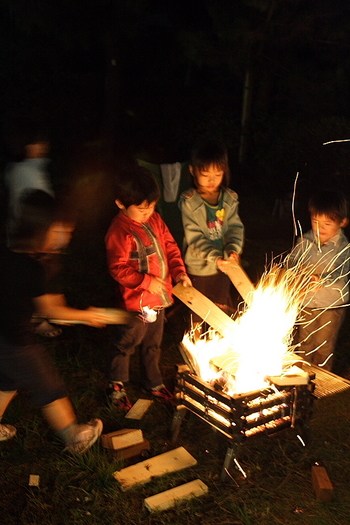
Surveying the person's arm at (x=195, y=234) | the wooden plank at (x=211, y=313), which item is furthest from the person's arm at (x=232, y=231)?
the wooden plank at (x=211, y=313)

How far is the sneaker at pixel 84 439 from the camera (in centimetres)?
339

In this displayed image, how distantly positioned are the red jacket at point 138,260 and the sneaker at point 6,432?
3.44ft

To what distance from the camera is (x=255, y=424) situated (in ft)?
10.4

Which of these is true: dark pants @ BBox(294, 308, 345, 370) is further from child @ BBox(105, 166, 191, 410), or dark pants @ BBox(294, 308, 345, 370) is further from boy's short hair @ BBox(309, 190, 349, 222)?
child @ BBox(105, 166, 191, 410)

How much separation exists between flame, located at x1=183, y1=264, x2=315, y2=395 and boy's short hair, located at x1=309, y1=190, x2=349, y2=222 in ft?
1.97

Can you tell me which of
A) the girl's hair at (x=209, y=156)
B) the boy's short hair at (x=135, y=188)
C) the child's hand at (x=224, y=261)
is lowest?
the child's hand at (x=224, y=261)

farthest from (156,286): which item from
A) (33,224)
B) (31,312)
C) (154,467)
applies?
(154,467)

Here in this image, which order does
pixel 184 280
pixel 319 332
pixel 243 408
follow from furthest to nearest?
1. pixel 319 332
2. pixel 184 280
3. pixel 243 408

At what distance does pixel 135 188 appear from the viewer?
11.9ft

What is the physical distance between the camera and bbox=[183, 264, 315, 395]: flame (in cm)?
329

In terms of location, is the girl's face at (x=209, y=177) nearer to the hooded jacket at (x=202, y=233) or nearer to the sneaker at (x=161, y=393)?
the hooded jacket at (x=202, y=233)

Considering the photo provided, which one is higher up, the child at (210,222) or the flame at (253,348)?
the child at (210,222)

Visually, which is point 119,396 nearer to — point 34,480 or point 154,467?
point 154,467

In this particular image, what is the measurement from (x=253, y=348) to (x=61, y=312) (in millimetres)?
1120
